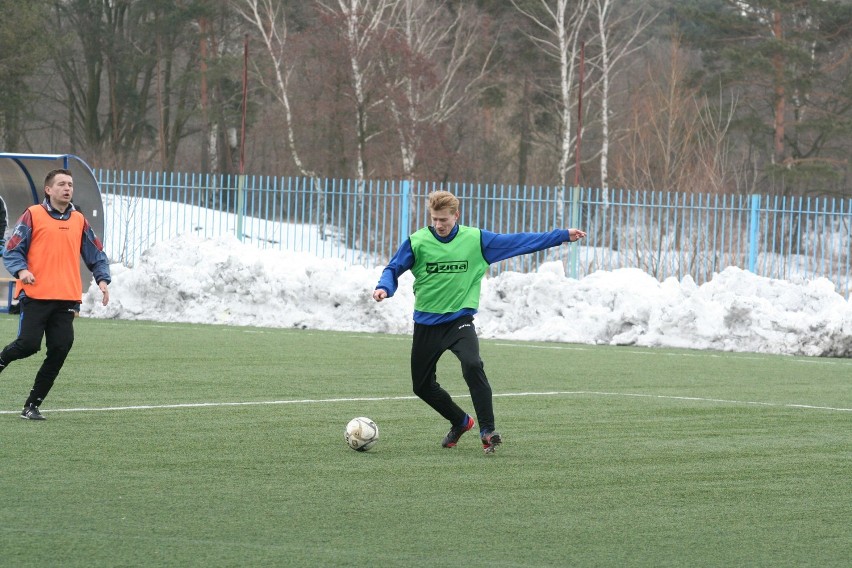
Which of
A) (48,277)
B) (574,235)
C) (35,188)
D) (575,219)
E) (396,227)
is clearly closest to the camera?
(574,235)

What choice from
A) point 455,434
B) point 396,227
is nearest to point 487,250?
point 455,434

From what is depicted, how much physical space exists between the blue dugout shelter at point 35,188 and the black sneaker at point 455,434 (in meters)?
14.9

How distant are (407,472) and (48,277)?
3469 mm

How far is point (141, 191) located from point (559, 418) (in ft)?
68.2

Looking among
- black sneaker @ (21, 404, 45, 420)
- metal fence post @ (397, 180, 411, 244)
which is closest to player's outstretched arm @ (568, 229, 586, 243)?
black sneaker @ (21, 404, 45, 420)

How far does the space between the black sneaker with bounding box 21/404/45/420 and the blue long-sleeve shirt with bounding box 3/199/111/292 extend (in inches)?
39.7

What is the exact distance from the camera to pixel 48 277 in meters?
10.1

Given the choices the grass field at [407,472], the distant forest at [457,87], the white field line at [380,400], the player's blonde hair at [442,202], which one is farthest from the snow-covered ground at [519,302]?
the distant forest at [457,87]

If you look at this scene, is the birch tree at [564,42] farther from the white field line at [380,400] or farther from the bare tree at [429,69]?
the white field line at [380,400]

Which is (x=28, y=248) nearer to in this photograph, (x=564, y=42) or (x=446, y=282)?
(x=446, y=282)

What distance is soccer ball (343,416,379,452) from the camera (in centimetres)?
902

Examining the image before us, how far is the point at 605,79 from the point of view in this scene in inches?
1788

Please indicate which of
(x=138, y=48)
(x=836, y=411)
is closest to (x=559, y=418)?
(x=836, y=411)

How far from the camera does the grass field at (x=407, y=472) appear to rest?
6043 millimetres
